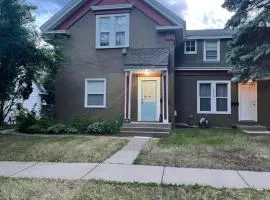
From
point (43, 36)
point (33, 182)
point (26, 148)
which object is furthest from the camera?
point (43, 36)

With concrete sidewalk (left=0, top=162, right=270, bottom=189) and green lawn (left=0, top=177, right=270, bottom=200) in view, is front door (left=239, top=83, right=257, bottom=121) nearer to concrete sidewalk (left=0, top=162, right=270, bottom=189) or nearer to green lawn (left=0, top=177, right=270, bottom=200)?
concrete sidewalk (left=0, top=162, right=270, bottom=189)

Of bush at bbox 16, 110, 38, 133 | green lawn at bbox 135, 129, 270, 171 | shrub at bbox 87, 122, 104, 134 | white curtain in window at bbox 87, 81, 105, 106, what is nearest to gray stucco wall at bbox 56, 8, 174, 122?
white curtain in window at bbox 87, 81, 105, 106

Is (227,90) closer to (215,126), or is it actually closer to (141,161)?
(215,126)

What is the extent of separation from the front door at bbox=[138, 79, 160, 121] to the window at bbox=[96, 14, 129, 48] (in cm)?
233

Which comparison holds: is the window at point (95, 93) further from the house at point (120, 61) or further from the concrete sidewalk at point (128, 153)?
the concrete sidewalk at point (128, 153)

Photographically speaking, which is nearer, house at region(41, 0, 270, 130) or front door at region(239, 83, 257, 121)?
house at region(41, 0, 270, 130)

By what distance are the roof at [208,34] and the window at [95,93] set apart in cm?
653

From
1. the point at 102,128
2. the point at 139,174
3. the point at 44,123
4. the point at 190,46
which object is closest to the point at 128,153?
the point at 139,174

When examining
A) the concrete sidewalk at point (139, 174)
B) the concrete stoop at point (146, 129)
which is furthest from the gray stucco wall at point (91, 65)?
the concrete sidewalk at point (139, 174)

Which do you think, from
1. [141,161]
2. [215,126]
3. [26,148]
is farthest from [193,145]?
[215,126]

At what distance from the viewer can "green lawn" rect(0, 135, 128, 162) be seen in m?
9.02

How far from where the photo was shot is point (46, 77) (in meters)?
18.2

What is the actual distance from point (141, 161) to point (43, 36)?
9.50 m

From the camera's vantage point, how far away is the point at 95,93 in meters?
17.1
